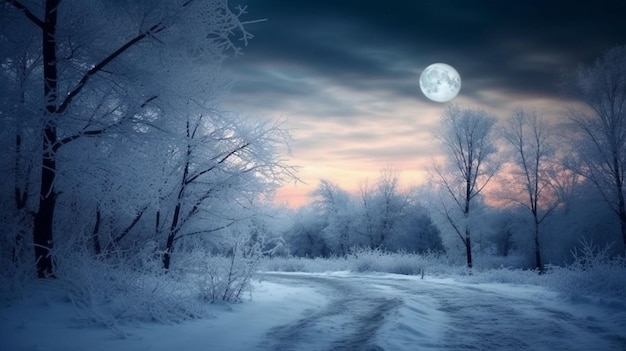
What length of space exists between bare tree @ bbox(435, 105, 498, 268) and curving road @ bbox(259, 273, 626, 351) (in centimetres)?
1260

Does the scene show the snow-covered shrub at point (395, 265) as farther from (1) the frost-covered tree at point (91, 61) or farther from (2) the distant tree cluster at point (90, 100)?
(1) the frost-covered tree at point (91, 61)

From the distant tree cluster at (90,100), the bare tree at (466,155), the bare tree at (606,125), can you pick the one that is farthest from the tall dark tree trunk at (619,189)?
the distant tree cluster at (90,100)

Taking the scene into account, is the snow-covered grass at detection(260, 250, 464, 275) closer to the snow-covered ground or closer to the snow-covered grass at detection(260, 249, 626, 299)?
the snow-covered grass at detection(260, 249, 626, 299)

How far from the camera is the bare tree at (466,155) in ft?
72.7

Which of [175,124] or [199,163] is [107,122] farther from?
[199,163]

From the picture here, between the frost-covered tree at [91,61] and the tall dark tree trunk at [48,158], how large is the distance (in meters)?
0.01

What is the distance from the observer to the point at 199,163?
8641mm

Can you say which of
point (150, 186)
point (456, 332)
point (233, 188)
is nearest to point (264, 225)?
point (233, 188)

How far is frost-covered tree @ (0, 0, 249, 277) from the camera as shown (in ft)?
19.7

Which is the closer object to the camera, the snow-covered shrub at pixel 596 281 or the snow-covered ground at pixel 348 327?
the snow-covered ground at pixel 348 327

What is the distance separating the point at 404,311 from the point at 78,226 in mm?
7542

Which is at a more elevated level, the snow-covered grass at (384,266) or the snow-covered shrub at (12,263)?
the snow-covered shrub at (12,263)

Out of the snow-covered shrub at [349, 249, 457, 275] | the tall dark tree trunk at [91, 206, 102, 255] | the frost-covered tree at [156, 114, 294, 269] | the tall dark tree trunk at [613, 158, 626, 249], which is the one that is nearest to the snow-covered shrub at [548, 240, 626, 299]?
the frost-covered tree at [156, 114, 294, 269]

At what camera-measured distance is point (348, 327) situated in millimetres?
6648
